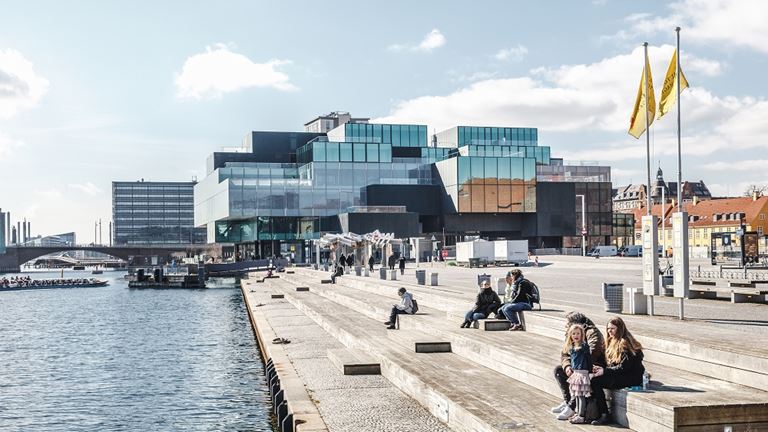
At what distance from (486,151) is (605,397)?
365 ft

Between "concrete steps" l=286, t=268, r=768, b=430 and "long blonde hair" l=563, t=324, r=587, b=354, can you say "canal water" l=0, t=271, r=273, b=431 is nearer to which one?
"concrete steps" l=286, t=268, r=768, b=430

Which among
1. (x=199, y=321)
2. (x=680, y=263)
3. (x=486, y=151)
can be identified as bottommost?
(x=199, y=321)

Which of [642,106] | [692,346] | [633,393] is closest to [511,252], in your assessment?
[642,106]

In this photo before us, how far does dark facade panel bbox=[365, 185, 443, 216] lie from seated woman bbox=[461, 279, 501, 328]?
8923cm

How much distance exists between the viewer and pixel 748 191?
156m

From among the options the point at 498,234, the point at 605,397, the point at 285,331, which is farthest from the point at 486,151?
the point at 605,397

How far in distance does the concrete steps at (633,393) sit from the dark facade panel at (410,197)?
87.8 m

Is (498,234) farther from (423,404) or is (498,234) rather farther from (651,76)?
(423,404)

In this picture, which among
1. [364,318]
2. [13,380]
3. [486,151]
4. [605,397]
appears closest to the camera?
[605,397]

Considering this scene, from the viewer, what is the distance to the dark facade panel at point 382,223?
335 ft

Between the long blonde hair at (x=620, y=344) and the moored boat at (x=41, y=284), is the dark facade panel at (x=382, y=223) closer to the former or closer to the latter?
the moored boat at (x=41, y=284)

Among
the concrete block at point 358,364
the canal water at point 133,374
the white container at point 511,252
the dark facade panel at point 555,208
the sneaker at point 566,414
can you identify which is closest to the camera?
the sneaker at point 566,414

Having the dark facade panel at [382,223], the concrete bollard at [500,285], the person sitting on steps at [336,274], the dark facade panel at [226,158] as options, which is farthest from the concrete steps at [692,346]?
the dark facade panel at [226,158]

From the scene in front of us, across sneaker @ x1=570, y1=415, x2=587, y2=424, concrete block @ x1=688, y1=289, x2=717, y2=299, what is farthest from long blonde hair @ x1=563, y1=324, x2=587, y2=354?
concrete block @ x1=688, y1=289, x2=717, y2=299
